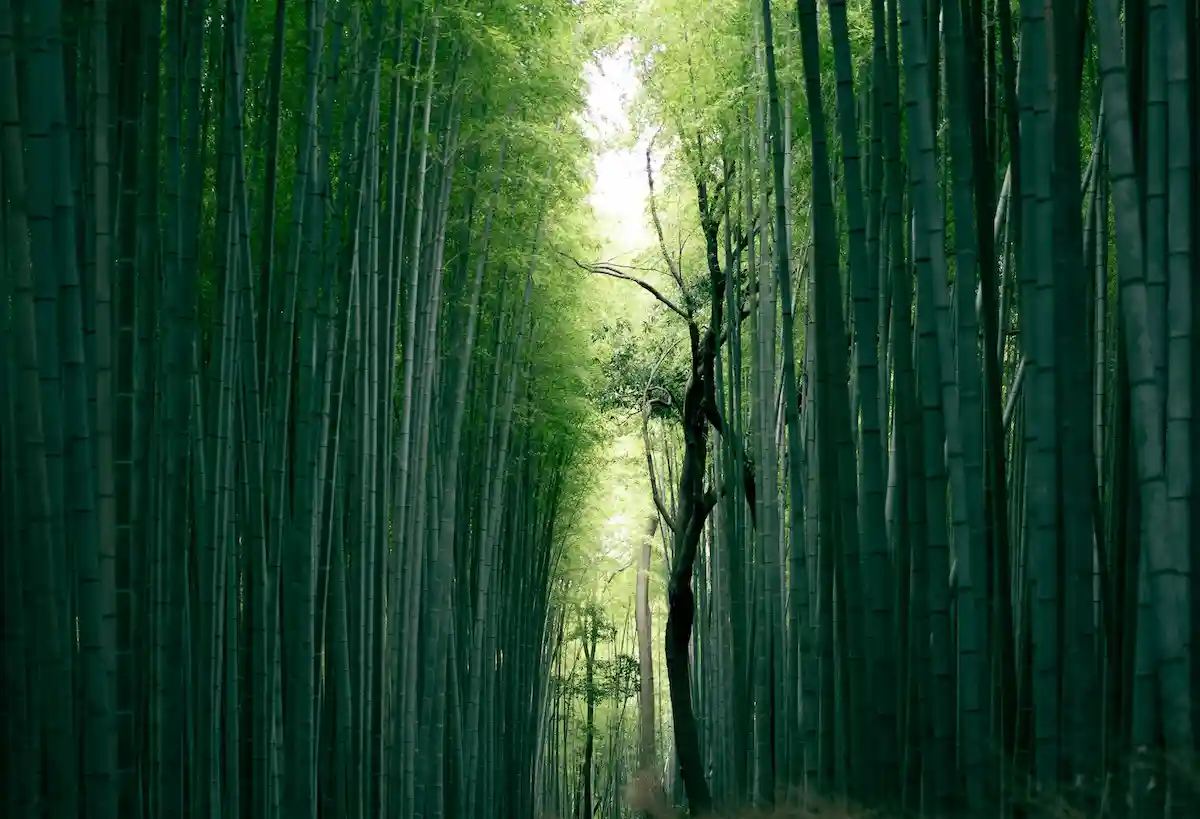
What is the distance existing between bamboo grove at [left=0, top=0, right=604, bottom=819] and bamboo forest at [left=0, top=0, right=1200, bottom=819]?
0.02 metres

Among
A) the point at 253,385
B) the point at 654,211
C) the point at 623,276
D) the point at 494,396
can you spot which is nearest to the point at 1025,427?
the point at 253,385

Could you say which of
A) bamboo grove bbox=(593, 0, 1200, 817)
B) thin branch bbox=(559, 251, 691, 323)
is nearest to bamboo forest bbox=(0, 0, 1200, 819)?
bamboo grove bbox=(593, 0, 1200, 817)

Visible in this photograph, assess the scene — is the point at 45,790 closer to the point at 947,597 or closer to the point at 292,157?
the point at 947,597

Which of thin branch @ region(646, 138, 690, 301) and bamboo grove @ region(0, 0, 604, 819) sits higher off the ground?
thin branch @ region(646, 138, 690, 301)

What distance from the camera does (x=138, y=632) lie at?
3.08m

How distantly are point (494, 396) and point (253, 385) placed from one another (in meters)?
3.52

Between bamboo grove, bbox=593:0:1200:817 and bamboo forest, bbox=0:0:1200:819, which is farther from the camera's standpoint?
bamboo forest, bbox=0:0:1200:819

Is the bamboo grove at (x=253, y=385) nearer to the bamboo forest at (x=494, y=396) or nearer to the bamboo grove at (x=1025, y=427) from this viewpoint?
the bamboo forest at (x=494, y=396)

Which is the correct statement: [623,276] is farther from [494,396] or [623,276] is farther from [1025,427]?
[1025,427]

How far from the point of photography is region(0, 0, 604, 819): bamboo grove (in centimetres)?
247

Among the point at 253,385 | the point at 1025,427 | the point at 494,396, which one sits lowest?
the point at 1025,427

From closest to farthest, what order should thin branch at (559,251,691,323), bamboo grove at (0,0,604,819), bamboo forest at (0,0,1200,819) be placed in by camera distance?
bamboo forest at (0,0,1200,819) → bamboo grove at (0,0,604,819) → thin branch at (559,251,691,323)

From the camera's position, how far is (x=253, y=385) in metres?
3.41

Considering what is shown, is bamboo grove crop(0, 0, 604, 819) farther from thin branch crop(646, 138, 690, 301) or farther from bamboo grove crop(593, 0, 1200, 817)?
bamboo grove crop(593, 0, 1200, 817)
